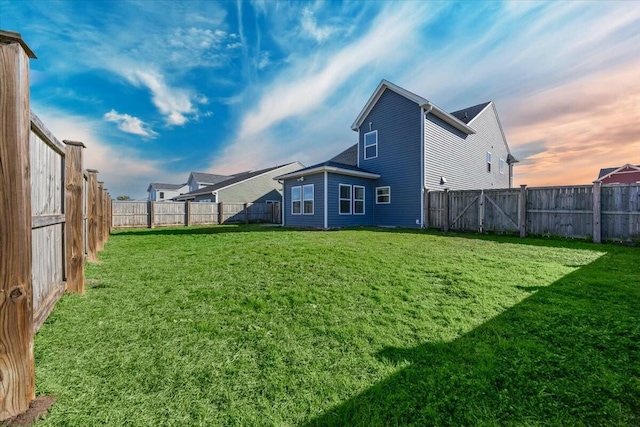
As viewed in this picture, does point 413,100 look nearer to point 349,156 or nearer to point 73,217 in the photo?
point 349,156

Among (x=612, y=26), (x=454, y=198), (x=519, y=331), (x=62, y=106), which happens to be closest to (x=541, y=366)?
(x=519, y=331)

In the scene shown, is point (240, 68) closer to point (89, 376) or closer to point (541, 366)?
point (89, 376)

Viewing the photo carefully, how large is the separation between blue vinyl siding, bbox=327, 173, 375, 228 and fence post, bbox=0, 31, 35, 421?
11360 millimetres

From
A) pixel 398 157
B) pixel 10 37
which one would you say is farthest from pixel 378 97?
pixel 10 37

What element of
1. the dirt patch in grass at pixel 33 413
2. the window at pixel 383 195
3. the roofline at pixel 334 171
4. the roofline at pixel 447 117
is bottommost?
the dirt patch in grass at pixel 33 413

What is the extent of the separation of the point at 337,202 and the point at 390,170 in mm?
3465

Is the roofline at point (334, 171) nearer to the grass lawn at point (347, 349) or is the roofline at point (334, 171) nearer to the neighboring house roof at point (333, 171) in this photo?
the neighboring house roof at point (333, 171)

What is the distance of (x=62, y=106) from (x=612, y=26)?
48.1ft

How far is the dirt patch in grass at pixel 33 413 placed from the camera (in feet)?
4.99

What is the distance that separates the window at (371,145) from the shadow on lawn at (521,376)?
1252cm

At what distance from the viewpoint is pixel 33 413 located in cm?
158

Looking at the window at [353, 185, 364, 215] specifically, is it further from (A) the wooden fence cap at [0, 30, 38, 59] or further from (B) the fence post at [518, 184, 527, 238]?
(A) the wooden fence cap at [0, 30, 38, 59]

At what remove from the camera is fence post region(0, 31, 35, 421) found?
1.57m

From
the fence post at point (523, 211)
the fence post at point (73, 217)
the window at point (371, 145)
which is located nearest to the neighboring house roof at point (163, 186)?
the window at point (371, 145)
